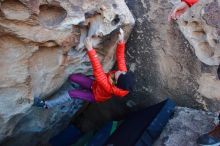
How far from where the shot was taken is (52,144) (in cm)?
369

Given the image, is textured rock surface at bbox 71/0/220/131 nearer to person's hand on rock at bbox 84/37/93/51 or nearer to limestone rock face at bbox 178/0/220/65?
limestone rock face at bbox 178/0/220/65

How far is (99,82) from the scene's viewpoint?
8.98 ft

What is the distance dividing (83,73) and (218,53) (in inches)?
40.9

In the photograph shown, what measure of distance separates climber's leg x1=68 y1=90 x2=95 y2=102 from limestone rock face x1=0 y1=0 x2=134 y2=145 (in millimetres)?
127

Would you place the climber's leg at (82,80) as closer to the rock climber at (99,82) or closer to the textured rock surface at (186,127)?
the rock climber at (99,82)

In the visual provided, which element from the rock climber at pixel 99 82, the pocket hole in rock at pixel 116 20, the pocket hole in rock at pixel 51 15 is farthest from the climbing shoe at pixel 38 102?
the pocket hole in rock at pixel 116 20

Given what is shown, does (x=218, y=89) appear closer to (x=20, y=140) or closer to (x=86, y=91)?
(x=86, y=91)

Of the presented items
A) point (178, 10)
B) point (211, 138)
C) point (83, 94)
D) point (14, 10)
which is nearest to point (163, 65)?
point (178, 10)

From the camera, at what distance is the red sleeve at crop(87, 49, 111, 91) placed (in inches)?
105

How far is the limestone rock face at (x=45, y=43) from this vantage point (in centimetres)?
250

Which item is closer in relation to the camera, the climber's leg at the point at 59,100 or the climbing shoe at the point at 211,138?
the climbing shoe at the point at 211,138

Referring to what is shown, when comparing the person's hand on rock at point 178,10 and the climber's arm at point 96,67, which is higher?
the person's hand on rock at point 178,10

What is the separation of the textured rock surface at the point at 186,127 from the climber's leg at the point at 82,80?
669 millimetres

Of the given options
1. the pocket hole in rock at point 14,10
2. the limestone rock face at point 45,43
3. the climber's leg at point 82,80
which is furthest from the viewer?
the climber's leg at point 82,80
